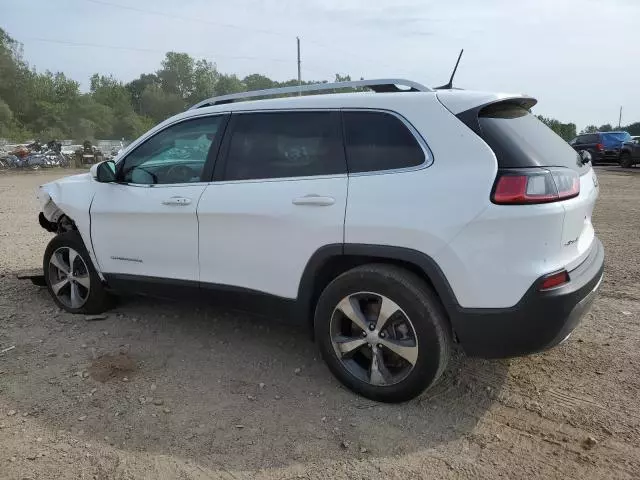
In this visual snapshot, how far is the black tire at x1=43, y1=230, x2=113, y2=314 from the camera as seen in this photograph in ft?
14.6

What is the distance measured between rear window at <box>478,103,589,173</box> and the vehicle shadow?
1425mm

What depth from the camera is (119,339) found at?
4148 mm

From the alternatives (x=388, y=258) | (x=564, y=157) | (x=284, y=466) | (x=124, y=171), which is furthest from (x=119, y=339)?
(x=564, y=157)

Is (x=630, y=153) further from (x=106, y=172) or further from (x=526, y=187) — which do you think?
(x=106, y=172)

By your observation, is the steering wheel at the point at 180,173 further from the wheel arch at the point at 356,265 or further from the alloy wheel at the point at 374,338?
the alloy wheel at the point at 374,338

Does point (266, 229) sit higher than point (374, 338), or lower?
higher

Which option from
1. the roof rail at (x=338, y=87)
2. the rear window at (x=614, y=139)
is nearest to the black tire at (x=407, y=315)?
the roof rail at (x=338, y=87)

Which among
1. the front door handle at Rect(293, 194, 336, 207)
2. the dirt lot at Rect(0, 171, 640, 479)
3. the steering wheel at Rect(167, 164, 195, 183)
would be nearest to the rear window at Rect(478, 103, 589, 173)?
the front door handle at Rect(293, 194, 336, 207)

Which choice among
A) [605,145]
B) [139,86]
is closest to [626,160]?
[605,145]

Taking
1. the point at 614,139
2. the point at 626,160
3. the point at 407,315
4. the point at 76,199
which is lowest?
the point at 626,160

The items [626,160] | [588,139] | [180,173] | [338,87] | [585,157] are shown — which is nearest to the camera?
[338,87]

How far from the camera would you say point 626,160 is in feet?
77.3

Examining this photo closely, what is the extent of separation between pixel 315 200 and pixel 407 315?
0.86 m

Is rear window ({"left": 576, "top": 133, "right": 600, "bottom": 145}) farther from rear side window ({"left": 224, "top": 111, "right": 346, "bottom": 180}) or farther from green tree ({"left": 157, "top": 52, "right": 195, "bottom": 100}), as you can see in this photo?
green tree ({"left": 157, "top": 52, "right": 195, "bottom": 100})
